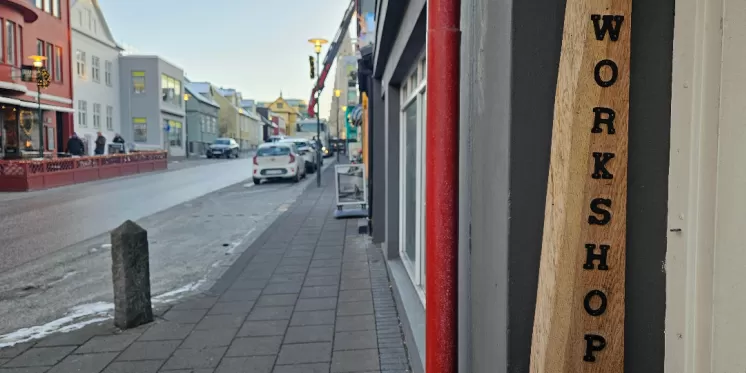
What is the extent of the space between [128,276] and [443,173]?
3.68 m

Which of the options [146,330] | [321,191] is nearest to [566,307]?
[146,330]

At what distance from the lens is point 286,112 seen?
146 m

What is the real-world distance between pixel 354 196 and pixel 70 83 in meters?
28.2

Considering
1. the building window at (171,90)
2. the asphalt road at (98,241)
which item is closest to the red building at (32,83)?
the asphalt road at (98,241)

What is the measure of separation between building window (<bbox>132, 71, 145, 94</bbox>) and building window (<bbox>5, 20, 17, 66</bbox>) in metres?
17.6

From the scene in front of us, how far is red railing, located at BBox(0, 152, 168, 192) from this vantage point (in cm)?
1900

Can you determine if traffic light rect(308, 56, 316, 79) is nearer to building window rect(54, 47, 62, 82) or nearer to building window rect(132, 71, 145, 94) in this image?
building window rect(54, 47, 62, 82)

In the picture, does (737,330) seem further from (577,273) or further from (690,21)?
(690,21)

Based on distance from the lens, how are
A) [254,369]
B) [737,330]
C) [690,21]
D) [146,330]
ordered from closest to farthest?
[737,330] → [690,21] → [254,369] → [146,330]

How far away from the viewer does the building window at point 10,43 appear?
27441 mm

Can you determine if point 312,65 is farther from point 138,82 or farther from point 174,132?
point 174,132

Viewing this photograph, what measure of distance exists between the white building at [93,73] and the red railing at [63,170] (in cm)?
918

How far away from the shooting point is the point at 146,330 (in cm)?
497

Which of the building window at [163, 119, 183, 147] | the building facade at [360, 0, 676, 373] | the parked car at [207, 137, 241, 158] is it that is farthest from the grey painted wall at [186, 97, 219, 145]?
the building facade at [360, 0, 676, 373]
